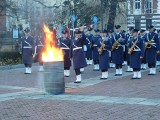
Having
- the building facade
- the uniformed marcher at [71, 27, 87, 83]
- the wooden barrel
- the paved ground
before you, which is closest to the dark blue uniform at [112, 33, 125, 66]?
the paved ground

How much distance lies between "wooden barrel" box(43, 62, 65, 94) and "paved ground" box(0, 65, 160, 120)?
0.24 metres

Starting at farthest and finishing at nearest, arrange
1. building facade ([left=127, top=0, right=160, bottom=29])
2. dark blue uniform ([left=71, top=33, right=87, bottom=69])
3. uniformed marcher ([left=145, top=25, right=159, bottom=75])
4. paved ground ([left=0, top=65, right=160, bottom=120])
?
building facade ([left=127, top=0, right=160, bottom=29]), uniformed marcher ([left=145, top=25, right=159, bottom=75]), dark blue uniform ([left=71, top=33, right=87, bottom=69]), paved ground ([left=0, top=65, right=160, bottom=120])

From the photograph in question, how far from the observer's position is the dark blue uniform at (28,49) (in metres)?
19.0

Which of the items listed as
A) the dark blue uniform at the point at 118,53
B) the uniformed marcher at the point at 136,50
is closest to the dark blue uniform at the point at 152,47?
the dark blue uniform at the point at 118,53

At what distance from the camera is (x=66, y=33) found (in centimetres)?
1733

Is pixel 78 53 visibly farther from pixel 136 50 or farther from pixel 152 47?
pixel 152 47

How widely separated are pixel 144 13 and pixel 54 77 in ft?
166

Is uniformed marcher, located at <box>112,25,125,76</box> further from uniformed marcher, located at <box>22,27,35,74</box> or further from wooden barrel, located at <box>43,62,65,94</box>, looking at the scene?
wooden barrel, located at <box>43,62,65,94</box>

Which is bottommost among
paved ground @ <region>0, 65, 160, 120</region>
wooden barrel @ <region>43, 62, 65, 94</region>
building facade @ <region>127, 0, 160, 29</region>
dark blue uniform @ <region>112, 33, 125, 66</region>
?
paved ground @ <region>0, 65, 160, 120</region>

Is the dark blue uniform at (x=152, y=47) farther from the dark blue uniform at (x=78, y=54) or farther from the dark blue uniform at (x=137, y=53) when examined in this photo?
the dark blue uniform at (x=78, y=54)

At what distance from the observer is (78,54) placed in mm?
15344

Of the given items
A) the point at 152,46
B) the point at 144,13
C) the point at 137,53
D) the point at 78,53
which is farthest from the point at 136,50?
the point at 144,13

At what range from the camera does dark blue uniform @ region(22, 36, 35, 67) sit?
19014 millimetres

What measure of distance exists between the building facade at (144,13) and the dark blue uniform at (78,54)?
1768 inches
